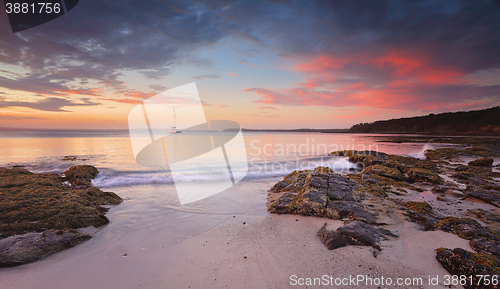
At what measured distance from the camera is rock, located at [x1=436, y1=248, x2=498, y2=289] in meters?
2.52

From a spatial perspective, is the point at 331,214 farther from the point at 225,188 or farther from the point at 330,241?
the point at 225,188

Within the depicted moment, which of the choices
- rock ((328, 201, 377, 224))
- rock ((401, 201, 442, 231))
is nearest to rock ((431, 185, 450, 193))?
rock ((401, 201, 442, 231))

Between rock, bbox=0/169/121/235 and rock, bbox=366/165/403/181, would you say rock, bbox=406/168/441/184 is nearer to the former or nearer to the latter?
rock, bbox=366/165/403/181

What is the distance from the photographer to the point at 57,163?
12734 mm

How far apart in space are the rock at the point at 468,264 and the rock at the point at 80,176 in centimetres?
1063

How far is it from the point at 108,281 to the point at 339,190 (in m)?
5.76

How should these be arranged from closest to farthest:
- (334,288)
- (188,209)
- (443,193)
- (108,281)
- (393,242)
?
1. (334,288)
2. (108,281)
3. (393,242)
4. (188,209)
5. (443,193)

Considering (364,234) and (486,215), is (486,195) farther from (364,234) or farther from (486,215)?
(364,234)

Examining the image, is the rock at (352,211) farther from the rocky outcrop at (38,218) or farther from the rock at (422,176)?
the rocky outcrop at (38,218)

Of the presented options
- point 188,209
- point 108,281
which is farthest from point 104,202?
point 108,281

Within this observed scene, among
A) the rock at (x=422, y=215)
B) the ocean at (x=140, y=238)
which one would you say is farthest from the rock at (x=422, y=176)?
the ocean at (x=140, y=238)

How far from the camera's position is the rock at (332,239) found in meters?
3.48

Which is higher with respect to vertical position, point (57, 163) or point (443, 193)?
point (57, 163)

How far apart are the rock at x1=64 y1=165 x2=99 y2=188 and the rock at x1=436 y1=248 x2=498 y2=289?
418 inches
